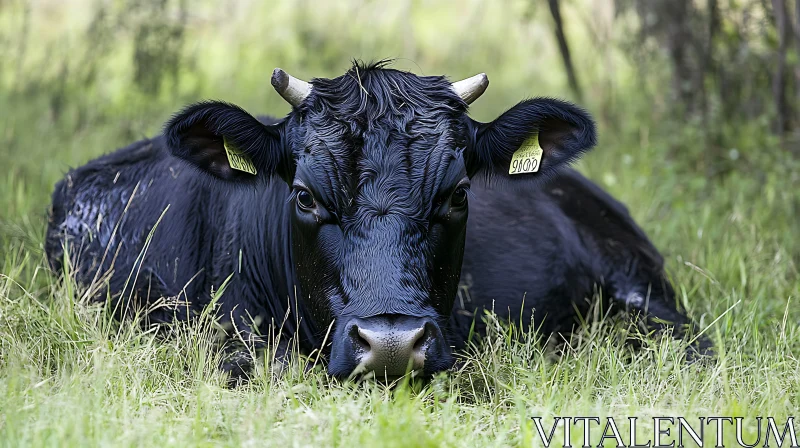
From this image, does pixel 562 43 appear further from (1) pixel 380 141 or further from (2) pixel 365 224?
(2) pixel 365 224

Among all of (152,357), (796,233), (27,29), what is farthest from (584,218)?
(27,29)

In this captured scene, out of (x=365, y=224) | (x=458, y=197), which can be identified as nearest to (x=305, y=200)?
(x=365, y=224)

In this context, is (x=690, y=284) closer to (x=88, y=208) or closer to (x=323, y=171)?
(x=323, y=171)

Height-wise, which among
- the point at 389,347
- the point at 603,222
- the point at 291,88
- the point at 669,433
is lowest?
the point at 669,433

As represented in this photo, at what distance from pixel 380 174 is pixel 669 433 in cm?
158

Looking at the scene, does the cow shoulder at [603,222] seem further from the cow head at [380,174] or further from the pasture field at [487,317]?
the cow head at [380,174]

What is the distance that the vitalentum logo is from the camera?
10.8ft

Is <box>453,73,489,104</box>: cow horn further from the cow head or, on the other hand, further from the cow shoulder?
the cow shoulder

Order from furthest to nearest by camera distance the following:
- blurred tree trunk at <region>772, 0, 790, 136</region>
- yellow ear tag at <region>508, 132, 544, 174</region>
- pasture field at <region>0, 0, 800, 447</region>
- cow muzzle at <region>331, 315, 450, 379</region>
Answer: blurred tree trunk at <region>772, 0, 790, 136</region>
yellow ear tag at <region>508, 132, 544, 174</region>
cow muzzle at <region>331, 315, 450, 379</region>
pasture field at <region>0, 0, 800, 447</region>

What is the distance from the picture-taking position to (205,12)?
46.6ft

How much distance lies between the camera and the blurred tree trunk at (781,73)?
7.50 m

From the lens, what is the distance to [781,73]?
784 centimetres

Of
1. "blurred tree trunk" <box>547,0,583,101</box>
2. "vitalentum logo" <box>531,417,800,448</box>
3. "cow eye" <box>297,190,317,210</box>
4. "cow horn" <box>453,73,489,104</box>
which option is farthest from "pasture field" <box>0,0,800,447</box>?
"cow eye" <box>297,190,317,210</box>

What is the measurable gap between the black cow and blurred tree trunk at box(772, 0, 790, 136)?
262 centimetres
